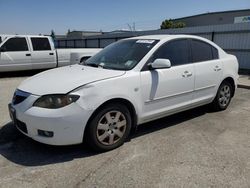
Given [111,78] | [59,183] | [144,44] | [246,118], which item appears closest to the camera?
[59,183]

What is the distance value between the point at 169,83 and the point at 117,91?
3.45ft

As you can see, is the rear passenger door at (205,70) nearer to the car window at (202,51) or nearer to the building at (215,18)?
the car window at (202,51)

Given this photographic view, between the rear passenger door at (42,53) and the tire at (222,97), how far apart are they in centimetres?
804

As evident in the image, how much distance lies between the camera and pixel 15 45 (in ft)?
34.9

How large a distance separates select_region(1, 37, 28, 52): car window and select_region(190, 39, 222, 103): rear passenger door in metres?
8.08

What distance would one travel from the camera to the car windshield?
4.10 meters

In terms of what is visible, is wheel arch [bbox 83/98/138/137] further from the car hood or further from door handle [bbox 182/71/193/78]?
door handle [bbox 182/71/193/78]

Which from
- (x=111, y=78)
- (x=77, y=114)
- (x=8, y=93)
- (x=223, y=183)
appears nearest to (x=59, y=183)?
(x=77, y=114)

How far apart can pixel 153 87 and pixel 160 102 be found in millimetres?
325

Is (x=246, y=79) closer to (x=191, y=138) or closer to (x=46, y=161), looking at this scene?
(x=191, y=138)

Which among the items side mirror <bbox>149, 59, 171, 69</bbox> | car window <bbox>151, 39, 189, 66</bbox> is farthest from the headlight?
car window <bbox>151, 39, 189, 66</bbox>

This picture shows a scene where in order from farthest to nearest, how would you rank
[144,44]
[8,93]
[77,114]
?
[8,93] → [144,44] → [77,114]

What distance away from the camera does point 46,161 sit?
3.43 metres

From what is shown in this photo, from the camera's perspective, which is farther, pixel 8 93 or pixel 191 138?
pixel 8 93
